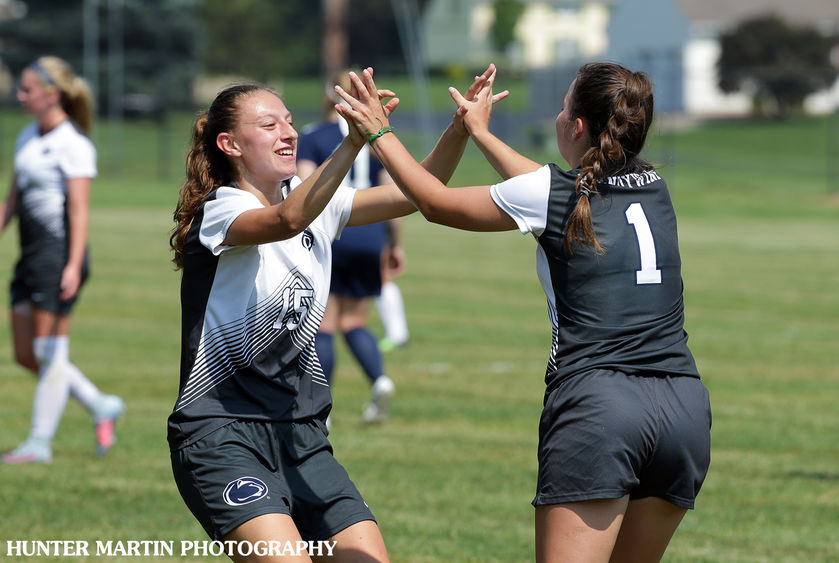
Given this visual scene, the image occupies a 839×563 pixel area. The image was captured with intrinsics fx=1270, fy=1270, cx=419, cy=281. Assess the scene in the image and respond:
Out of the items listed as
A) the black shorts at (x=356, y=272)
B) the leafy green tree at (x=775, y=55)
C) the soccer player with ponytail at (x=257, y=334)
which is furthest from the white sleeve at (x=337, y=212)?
the leafy green tree at (x=775, y=55)

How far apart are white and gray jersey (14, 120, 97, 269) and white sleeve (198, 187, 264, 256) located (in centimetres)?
377

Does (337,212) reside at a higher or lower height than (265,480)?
higher

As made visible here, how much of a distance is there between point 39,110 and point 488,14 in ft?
271

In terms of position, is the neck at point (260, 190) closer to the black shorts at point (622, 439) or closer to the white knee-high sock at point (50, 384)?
the black shorts at point (622, 439)

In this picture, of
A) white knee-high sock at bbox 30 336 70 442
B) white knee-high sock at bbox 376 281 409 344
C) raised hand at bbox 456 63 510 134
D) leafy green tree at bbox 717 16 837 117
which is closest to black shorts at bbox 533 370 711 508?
raised hand at bbox 456 63 510 134

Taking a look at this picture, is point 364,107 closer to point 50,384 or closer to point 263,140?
point 263,140

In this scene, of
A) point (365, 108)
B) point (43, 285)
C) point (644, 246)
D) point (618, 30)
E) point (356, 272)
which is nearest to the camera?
point (644, 246)

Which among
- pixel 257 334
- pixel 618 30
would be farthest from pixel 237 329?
pixel 618 30

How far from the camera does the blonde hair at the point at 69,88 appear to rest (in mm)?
7441

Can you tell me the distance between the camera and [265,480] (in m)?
3.76

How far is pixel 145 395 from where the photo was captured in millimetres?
9531

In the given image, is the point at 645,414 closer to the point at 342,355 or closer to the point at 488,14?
the point at 342,355

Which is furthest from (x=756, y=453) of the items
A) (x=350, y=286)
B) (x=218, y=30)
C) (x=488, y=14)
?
(x=488, y=14)

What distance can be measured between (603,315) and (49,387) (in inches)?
185
